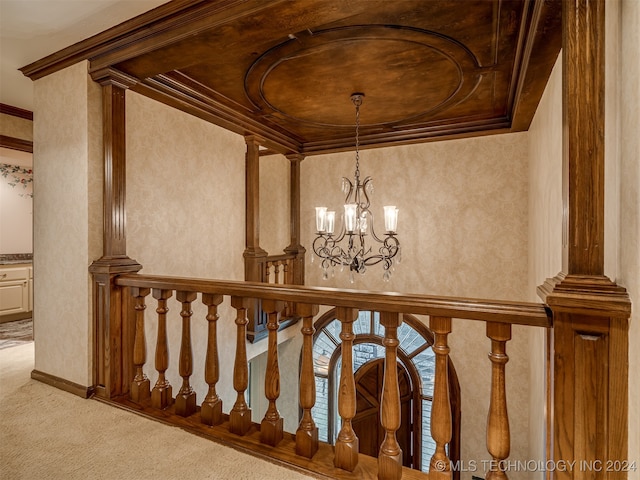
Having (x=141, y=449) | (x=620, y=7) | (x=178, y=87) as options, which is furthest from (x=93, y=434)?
(x=620, y=7)

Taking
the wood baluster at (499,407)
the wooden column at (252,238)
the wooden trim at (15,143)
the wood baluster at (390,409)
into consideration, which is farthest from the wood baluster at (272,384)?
the wooden trim at (15,143)

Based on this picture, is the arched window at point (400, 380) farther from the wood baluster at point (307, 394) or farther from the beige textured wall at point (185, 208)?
the wood baluster at point (307, 394)

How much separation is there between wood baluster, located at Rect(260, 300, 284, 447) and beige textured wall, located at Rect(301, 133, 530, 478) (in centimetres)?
289

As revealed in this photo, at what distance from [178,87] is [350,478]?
9.61 ft

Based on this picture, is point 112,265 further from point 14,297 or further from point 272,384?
point 14,297

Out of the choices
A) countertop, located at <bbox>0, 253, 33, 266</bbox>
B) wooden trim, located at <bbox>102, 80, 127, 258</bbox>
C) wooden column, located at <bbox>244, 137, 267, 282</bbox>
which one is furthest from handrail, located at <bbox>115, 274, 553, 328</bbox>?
countertop, located at <bbox>0, 253, 33, 266</bbox>

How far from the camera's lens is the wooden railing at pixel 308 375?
125cm

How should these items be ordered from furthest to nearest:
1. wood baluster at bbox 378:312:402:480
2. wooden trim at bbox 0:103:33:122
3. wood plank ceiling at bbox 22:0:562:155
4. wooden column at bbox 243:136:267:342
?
wooden column at bbox 243:136:267:342, wooden trim at bbox 0:103:33:122, wood plank ceiling at bbox 22:0:562:155, wood baluster at bbox 378:312:402:480

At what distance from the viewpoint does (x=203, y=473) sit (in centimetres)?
146

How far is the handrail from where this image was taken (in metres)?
1.21

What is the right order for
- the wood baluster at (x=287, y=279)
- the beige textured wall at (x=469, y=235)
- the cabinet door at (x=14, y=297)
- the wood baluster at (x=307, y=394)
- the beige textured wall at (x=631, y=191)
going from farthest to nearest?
the cabinet door at (x=14, y=297) → the wood baluster at (x=287, y=279) → the beige textured wall at (x=469, y=235) → the wood baluster at (x=307, y=394) → the beige textured wall at (x=631, y=191)

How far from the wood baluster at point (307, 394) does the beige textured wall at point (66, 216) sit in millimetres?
1543

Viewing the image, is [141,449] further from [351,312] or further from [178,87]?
[178,87]

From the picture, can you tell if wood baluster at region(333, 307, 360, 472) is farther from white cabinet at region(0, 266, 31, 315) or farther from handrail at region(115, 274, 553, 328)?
white cabinet at region(0, 266, 31, 315)
